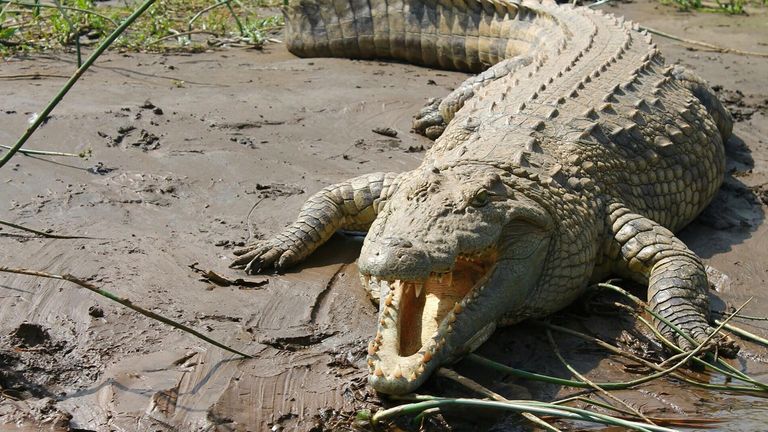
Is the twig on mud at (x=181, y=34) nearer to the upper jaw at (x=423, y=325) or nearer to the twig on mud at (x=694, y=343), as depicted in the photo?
the upper jaw at (x=423, y=325)

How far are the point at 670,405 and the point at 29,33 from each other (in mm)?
6490

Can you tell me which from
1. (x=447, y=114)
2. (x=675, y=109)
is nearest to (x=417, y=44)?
(x=447, y=114)

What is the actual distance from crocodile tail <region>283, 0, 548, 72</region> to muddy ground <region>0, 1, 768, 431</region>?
21cm

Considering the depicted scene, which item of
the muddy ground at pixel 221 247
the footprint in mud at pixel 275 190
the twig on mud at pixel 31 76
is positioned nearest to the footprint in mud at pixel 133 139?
the muddy ground at pixel 221 247

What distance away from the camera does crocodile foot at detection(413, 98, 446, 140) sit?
6.46 m

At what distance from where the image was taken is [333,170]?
5832 millimetres

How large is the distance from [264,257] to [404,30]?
385 cm

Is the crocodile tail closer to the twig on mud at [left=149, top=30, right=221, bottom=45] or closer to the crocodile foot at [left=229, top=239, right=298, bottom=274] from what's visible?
the twig on mud at [left=149, top=30, right=221, bottom=45]

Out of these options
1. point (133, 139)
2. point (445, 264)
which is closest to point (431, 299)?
point (445, 264)

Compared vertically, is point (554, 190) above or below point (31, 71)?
above

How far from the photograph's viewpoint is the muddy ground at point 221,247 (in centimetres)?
361

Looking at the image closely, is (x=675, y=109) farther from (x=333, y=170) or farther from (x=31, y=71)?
(x=31, y=71)

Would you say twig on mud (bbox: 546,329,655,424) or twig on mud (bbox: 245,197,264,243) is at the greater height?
twig on mud (bbox: 546,329,655,424)

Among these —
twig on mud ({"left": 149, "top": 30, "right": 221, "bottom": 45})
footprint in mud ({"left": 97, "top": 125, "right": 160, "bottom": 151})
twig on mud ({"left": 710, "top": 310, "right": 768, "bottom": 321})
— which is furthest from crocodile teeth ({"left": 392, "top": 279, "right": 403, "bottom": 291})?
twig on mud ({"left": 149, "top": 30, "right": 221, "bottom": 45})
